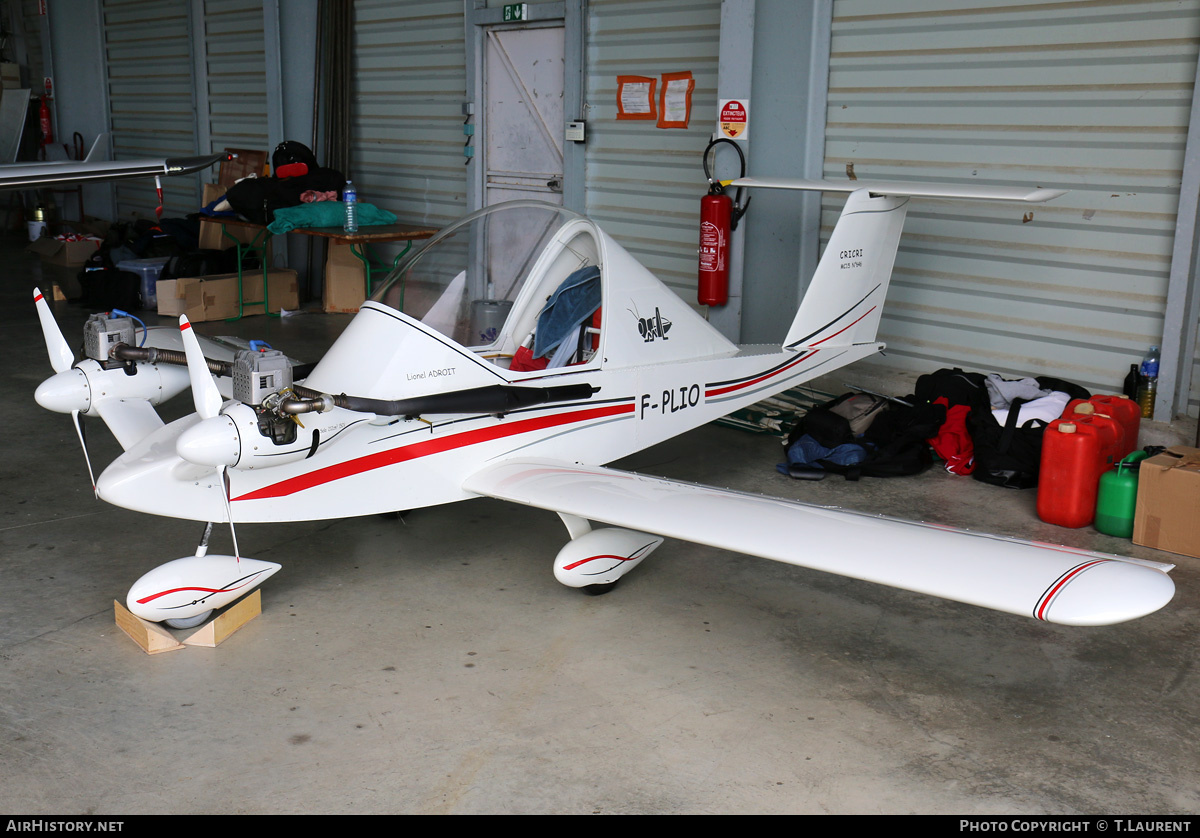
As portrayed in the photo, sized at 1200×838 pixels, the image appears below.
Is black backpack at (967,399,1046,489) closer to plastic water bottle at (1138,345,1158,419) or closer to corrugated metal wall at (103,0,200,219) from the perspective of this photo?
plastic water bottle at (1138,345,1158,419)

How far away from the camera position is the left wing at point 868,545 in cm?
274

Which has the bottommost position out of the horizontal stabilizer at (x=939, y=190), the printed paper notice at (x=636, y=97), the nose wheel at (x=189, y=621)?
the nose wheel at (x=189, y=621)

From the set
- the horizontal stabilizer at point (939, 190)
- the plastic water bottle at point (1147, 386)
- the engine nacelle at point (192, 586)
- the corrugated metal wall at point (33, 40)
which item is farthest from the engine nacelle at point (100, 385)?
the corrugated metal wall at point (33, 40)

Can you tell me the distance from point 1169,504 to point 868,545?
2.31 metres

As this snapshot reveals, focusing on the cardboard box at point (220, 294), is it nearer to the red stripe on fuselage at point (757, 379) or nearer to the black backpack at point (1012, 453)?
the red stripe on fuselage at point (757, 379)

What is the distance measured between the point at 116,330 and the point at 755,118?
4616mm

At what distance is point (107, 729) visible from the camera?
3.16 m

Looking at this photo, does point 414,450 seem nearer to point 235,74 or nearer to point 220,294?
point 220,294

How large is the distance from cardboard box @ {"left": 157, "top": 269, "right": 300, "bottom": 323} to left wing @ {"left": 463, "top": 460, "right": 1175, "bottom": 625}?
653 cm

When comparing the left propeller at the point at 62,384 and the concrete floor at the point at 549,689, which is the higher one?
the left propeller at the point at 62,384

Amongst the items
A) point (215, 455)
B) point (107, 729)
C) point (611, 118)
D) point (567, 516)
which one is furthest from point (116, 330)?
point (611, 118)

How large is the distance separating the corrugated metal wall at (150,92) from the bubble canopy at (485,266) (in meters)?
9.94

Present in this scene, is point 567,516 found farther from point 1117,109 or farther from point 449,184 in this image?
point 449,184

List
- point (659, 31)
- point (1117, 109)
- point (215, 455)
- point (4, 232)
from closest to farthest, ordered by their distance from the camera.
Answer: point (215, 455), point (1117, 109), point (659, 31), point (4, 232)
